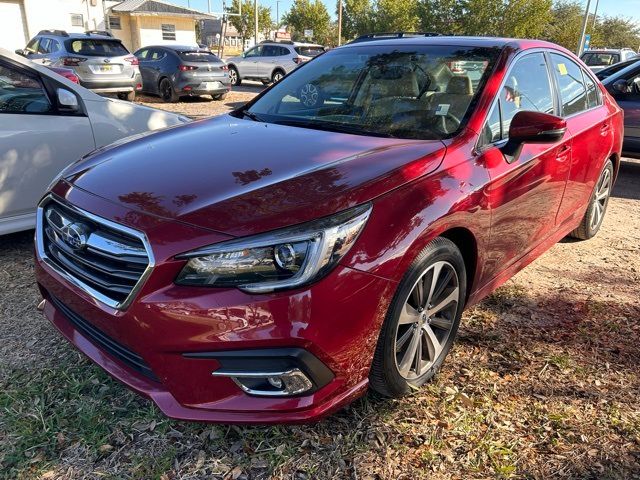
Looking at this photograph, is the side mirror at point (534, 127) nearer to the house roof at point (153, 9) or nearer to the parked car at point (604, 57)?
the parked car at point (604, 57)

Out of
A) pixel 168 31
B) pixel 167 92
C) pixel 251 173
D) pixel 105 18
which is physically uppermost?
pixel 105 18

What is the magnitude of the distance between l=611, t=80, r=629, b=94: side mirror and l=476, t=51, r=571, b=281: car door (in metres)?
4.59

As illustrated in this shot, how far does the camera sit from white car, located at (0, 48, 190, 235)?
3.86 meters

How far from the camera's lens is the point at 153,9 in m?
38.4

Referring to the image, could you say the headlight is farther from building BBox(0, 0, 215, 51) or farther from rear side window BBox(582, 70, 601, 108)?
A: building BBox(0, 0, 215, 51)

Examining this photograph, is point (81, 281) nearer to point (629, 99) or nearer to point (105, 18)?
point (629, 99)

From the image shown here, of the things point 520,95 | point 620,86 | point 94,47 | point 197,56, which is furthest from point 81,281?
point 197,56

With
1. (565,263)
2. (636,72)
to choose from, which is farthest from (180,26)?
(565,263)

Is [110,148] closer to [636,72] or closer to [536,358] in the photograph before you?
[536,358]

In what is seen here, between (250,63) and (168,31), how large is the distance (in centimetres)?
2425

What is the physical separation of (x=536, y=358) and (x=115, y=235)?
2.29 meters

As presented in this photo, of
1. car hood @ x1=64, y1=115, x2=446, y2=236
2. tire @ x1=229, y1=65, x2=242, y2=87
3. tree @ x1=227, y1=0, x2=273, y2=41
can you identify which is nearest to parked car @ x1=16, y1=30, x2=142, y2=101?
tire @ x1=229, y1=65, x2=242, y2=87

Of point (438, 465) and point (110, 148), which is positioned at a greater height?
point (110, 148)

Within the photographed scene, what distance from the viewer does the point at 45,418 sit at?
237 centimetres
